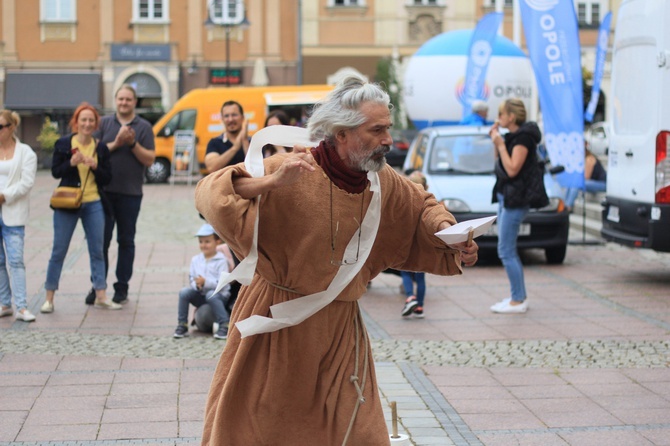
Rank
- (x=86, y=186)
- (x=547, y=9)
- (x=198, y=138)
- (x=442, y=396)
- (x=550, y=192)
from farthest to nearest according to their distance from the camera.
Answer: (x=198, y=138) → (x=547, y=9) → (x=550, y=192) → (x=86, y=186) → (x=442, y=396)

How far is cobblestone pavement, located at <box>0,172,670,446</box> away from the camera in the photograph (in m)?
5.86

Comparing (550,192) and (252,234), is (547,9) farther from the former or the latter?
(252,234)

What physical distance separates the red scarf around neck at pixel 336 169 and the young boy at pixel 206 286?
4499 millimetres

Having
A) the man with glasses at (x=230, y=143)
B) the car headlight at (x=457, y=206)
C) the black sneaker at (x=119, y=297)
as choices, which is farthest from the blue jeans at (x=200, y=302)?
the car headlight at (x=457, y=206)

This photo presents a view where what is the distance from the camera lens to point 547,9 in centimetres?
1408

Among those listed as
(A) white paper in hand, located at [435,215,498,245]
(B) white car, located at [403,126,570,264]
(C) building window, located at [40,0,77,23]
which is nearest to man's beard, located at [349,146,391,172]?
(A) white paper in hand, located at [435,215,498,245]

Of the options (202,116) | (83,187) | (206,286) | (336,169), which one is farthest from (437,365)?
(202,116)

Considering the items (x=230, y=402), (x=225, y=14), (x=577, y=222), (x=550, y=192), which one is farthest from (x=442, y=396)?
(x=225, y=14)

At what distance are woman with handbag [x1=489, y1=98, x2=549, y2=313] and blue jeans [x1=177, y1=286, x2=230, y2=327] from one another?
257 cm

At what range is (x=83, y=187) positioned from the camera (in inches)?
365

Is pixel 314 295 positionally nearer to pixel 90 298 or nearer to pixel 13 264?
pixel 13 264

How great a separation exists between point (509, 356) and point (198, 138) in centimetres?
2247

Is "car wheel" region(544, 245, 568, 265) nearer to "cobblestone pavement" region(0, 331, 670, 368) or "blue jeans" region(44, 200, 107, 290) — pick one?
"cobblestone pavement" region(0, 331, 670, 368)

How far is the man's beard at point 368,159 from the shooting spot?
12.5 ft
